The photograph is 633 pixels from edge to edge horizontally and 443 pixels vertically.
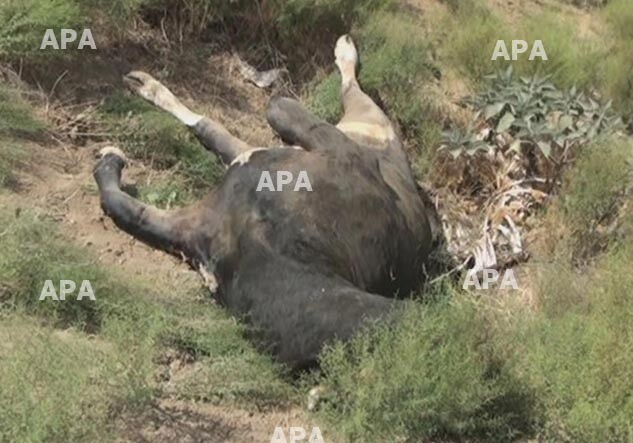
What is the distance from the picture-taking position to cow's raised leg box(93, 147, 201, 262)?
5.54m

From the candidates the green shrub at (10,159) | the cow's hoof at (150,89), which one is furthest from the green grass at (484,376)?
the cow's hoof at (150,89)

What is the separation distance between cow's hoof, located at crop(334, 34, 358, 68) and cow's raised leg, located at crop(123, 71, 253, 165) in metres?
1.09

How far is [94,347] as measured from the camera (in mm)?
4668

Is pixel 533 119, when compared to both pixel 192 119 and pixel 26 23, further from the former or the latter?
pixel 26 23

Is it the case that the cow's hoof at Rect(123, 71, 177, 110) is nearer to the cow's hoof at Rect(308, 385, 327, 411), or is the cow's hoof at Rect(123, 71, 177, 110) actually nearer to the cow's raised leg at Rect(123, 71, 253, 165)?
the cow's raised leg at Rect(123, 71, 253, 165)

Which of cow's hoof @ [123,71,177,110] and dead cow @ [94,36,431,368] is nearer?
dead cow @ [94,36,431,368]

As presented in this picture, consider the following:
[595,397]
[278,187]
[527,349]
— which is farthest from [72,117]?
[595,397]

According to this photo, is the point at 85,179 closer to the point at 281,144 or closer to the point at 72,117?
the point at 72,117

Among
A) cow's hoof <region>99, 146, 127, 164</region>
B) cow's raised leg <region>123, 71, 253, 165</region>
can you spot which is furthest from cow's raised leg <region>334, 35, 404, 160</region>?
cow's hoof <region>99, 146, 127, 164</region>

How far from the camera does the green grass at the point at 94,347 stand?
13.5 ft

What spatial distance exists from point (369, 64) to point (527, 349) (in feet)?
9.36

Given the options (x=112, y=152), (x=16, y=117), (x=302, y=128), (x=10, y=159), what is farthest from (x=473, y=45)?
(x=10, y=159)

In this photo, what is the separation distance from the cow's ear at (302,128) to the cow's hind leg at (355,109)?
0.30 m

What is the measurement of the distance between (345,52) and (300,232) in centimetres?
229
